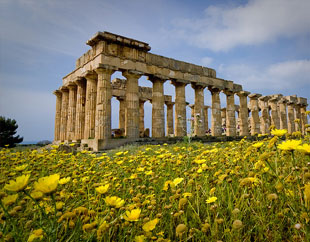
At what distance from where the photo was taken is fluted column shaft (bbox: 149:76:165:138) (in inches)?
634

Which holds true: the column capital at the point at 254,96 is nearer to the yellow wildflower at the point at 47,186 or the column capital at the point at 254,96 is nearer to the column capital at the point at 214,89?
the column capital at the point at 214,89

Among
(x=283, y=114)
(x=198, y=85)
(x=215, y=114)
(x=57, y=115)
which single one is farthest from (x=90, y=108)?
(x=283, y=114)

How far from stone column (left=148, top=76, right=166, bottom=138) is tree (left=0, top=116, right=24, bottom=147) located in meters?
20.9

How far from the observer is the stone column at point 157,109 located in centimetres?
1611

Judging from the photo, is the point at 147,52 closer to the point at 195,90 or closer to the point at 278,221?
the point at 195,90

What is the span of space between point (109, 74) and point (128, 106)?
2.60 metres

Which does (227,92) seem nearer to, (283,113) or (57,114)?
(283,113)

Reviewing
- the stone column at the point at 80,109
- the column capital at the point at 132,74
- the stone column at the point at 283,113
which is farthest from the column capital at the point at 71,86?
the stone column at the point at 283,113

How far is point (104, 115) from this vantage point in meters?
13.6

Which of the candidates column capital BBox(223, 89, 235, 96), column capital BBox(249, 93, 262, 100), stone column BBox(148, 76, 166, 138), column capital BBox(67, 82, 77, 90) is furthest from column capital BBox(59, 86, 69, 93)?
column capital BBox(249, 93, 262, 100)

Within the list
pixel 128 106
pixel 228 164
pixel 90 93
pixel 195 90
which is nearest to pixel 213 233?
pixel 228 164

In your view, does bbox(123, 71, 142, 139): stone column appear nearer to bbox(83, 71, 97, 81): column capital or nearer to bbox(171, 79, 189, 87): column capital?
bbox(83, 71, 97, 81): column capital

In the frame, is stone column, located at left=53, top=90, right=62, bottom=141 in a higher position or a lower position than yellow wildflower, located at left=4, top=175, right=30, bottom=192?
higher

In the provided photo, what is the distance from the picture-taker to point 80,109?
16844 mm
